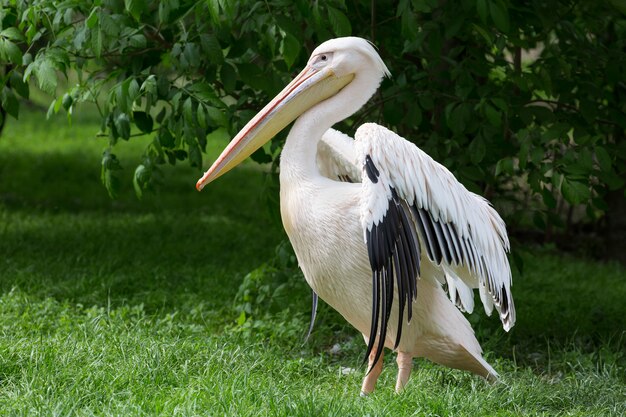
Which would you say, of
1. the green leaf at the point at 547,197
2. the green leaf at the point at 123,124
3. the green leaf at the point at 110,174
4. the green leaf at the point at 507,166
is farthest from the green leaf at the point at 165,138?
the green leaf at the point at 547,197

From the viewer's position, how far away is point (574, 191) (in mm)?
4266

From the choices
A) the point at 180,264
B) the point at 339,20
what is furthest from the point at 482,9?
the point at 180,264

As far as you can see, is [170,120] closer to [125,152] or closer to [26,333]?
[26,333]

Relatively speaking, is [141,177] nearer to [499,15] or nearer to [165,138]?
[165,138]

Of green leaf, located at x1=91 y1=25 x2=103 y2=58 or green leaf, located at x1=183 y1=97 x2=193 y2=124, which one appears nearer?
green leaf, located at x1=91 y1=25 x2=103 y2=58

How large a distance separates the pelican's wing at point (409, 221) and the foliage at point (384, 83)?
74 cm

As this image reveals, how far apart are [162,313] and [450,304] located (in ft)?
6.43

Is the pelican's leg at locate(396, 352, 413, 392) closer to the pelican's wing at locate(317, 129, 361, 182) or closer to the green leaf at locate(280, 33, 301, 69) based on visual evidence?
the pelican's wing at locate(317, 129, 361, 182)

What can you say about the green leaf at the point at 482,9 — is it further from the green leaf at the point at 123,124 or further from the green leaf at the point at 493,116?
the green leaf at the point at 123,124

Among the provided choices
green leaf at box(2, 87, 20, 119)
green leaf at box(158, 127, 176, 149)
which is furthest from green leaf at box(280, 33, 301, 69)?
green leaf at box(2, 87, 20, 119)

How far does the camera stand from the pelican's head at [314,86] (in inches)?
148

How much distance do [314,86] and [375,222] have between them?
735 millimetres

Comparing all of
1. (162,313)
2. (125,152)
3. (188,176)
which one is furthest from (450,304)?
(125,152)

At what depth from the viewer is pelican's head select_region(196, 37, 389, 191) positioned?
3748 millimetres
